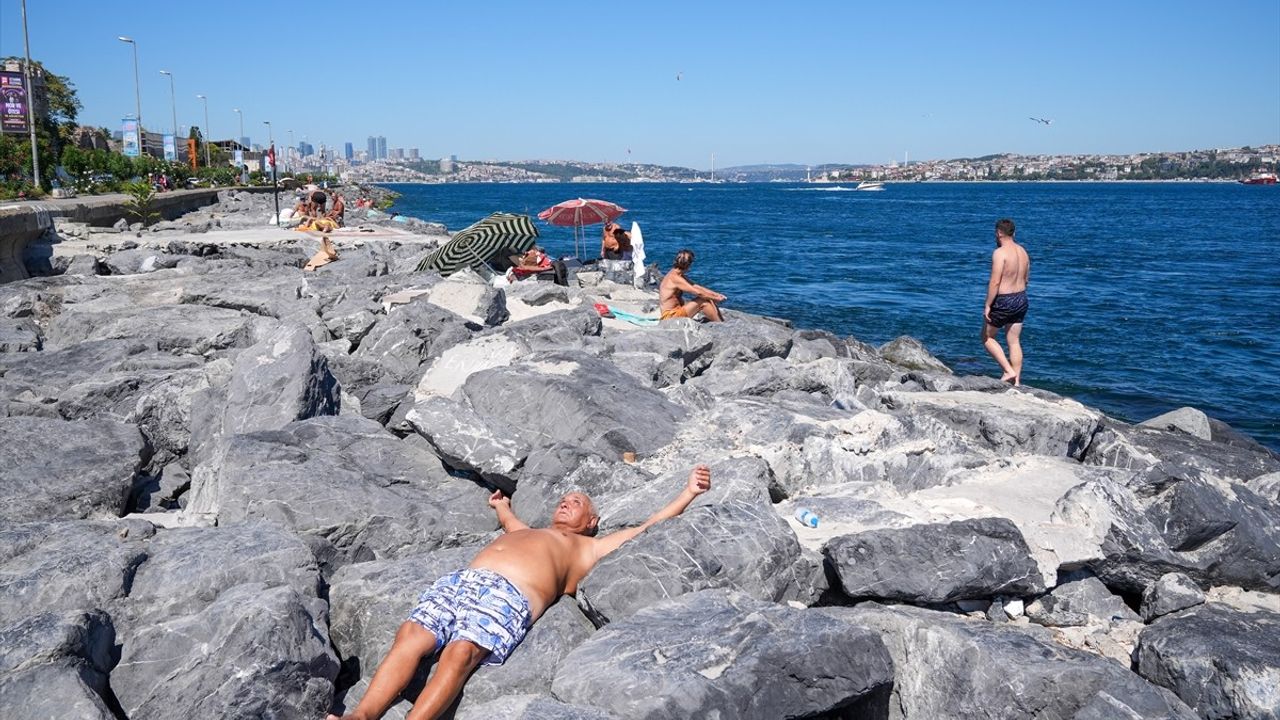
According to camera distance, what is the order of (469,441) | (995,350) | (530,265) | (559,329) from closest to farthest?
1. (469,441)
2. (559,329)
3. (995,350)
4. (530,265)

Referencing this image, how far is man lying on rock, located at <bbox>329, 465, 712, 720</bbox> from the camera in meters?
3.91

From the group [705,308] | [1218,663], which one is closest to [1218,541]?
[1218,663]

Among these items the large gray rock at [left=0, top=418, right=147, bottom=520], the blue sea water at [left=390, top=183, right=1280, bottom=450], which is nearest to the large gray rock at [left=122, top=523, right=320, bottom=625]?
the large gray rock at [left=0, top=418, right=147, bottom=520]

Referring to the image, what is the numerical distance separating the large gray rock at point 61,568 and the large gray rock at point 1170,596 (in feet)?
16.4

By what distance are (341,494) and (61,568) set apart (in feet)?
4.86

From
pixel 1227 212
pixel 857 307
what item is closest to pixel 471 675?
pixel 857 307

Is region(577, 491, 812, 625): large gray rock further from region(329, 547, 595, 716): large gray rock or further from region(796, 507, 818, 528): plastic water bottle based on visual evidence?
region(796, 507, 818, 528): plastic water bottle

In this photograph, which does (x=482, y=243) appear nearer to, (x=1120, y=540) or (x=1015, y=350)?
(x=1015, y=350)

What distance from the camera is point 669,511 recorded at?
16.7 ft

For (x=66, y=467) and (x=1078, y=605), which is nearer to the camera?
(x=1078, y=605)

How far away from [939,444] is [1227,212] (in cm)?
8138

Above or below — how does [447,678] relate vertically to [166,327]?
below

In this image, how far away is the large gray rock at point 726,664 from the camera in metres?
3.62

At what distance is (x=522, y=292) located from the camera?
43.4ft
